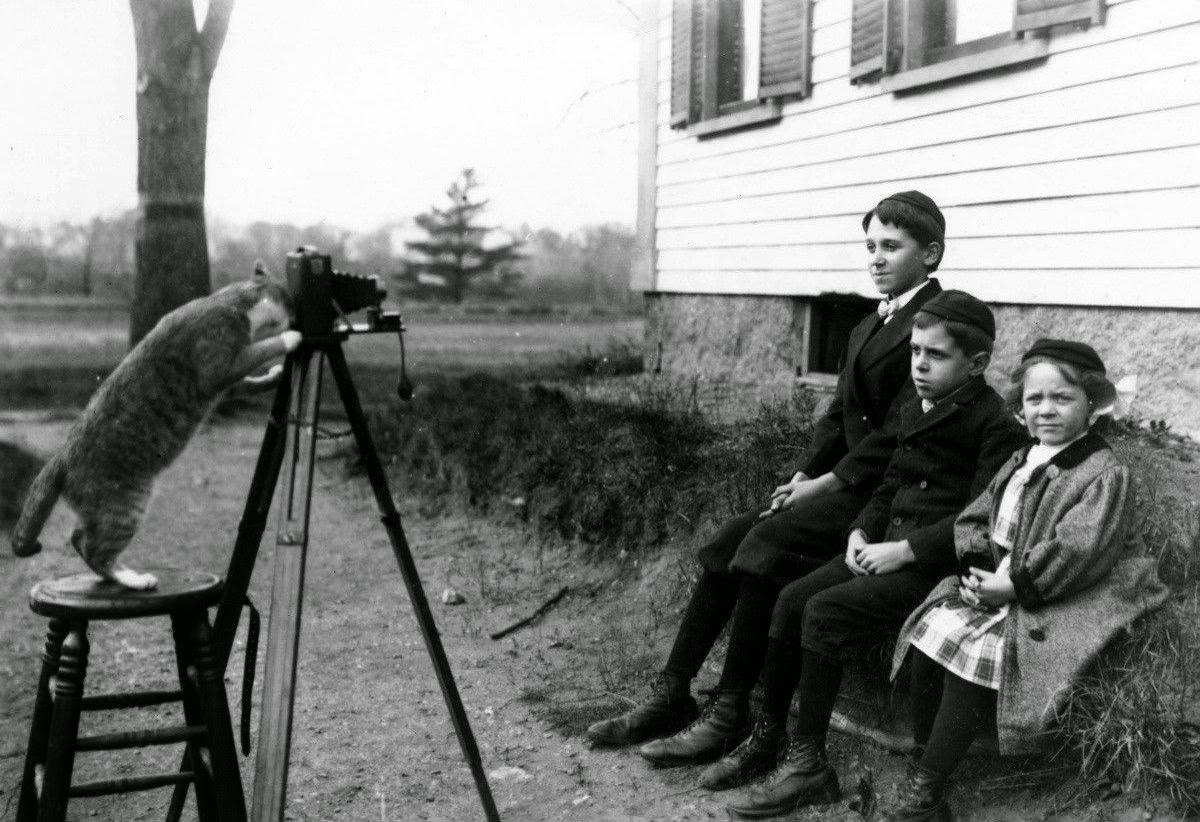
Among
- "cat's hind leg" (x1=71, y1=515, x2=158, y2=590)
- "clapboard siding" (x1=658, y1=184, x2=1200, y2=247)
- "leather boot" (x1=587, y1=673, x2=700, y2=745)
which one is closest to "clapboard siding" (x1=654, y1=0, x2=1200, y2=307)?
"clapboard siding" (x1=658, y1=184, x2=1200, y2=247)

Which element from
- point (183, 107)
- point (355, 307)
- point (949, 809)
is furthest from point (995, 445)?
point (183, 107)

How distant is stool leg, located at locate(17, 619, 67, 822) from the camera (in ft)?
8.60

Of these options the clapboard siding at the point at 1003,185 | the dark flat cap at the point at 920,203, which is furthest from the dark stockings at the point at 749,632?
the clapboard siding at the point at 1003,185

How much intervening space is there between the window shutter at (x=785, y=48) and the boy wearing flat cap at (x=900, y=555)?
4.57 metres

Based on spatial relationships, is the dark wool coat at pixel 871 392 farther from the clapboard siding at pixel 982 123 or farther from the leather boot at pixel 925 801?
the clapboard siding at pixel 982 123

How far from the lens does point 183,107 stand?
8844mm

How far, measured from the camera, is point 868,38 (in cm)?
681

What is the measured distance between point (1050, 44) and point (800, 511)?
3317mm

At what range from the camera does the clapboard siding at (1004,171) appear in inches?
200

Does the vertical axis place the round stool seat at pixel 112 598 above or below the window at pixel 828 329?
below

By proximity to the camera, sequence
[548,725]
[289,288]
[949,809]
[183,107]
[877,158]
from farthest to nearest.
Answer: [183,107] < [877,158] < [548,725] < [949,809] < [289,288]

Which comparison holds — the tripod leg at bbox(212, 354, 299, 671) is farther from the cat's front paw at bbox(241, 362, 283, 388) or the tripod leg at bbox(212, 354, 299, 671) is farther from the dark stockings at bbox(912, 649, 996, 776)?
the dark stockings at bbox(912, 649, 996, 776)

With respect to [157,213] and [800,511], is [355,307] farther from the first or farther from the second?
[157,213]

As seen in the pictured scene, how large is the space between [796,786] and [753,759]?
22cm
